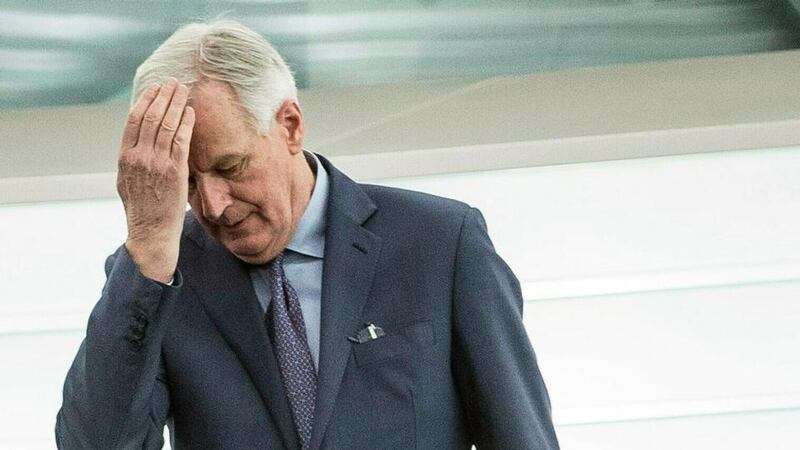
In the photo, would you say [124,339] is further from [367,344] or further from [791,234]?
[791,234]

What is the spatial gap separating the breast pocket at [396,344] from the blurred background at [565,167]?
2224 mm

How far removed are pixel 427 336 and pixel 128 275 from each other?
0.47 metres

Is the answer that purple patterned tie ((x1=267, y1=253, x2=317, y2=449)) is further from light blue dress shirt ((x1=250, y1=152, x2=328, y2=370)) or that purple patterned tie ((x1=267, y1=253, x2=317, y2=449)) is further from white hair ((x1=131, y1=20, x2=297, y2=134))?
white hair ((x1=131, y1=20, x2=297, y2=134))

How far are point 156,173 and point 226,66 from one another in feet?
0.76

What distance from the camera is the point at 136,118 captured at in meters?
2.13

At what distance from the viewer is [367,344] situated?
234 centimetres

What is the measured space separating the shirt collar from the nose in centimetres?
19

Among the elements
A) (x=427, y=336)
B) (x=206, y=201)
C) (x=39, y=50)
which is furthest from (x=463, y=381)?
(x=39, y=50)

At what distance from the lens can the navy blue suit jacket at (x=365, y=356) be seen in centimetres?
231

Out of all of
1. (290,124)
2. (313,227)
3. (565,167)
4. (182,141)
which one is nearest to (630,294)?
(565,167)

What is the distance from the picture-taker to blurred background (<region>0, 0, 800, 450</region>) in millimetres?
4617

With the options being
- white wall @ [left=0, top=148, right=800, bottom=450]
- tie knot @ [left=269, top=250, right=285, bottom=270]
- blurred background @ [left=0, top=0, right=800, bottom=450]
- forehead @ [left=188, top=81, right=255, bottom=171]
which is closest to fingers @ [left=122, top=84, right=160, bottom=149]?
forehead @ [left=188, top=81, right=255, bottom=171]

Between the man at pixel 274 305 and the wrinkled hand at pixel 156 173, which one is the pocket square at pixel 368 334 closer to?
the man at pixel 274 305

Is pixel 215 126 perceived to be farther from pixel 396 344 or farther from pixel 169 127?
pixel 396 344
